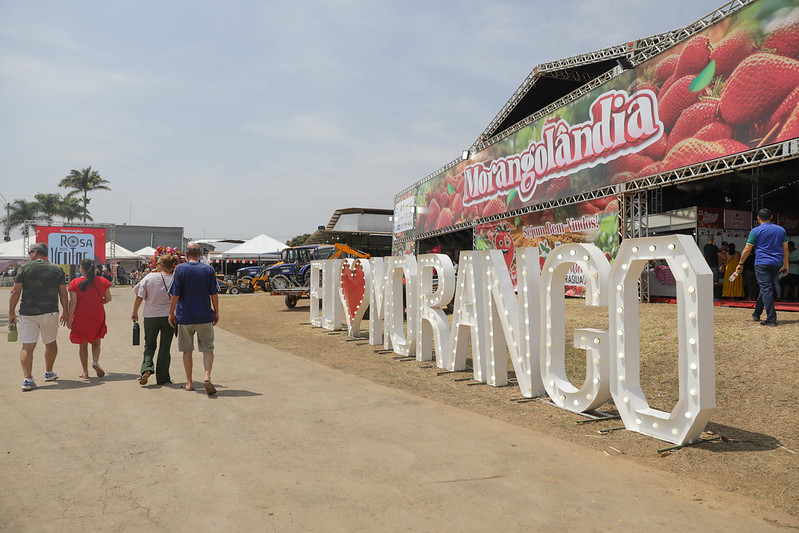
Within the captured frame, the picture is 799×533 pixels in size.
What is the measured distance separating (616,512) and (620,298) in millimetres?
2280

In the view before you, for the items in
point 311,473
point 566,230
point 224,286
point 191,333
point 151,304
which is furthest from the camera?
point 224,286

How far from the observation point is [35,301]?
6.59 meters

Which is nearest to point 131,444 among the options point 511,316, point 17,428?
point 17,428

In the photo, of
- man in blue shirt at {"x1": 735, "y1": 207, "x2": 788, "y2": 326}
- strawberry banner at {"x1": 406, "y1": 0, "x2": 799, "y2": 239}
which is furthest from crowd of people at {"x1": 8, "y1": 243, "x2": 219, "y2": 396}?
strawberry banner at {"x1": 406, "y1": 0, "x2": 799, "y2": 239}

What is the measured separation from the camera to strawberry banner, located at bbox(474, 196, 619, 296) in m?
14.2

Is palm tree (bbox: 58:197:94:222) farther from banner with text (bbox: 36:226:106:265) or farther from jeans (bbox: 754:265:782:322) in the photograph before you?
jeans (bbox: 754:265:782:322)

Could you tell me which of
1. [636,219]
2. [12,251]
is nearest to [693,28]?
[636,219]

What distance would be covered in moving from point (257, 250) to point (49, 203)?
3580cm

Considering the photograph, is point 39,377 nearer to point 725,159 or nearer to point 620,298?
point 620,298

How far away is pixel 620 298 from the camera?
200 inches

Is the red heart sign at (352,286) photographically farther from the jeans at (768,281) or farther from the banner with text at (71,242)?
the banner with text at (71,242)

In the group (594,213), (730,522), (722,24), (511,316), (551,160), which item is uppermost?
(722,24)

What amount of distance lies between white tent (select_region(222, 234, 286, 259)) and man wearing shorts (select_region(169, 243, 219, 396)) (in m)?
30.9

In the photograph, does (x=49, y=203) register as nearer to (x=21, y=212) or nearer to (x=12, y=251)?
(x=21, y=212)
